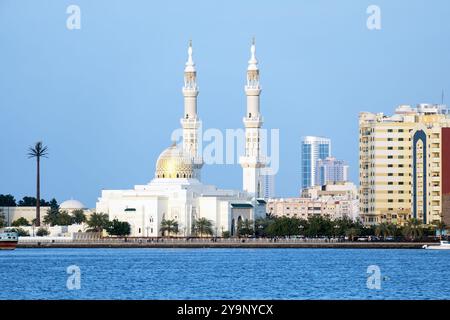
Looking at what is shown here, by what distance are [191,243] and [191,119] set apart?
14.0m

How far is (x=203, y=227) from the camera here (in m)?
119

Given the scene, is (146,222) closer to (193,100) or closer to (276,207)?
(193,100)

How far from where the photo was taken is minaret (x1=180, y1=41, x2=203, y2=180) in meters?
121

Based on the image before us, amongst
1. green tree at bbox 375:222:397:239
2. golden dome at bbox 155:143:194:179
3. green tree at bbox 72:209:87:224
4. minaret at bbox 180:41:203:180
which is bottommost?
green tree at bbox 375:222:397:239

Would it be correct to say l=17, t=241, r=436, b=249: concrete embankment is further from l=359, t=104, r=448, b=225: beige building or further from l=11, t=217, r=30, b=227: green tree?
l=359, t=104, r=448, b=225: beige building

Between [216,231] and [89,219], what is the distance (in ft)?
38.5

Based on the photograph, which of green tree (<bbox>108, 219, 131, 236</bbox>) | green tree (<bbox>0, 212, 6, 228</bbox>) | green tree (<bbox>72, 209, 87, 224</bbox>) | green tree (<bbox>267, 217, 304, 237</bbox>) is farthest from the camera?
→ green tree (<bbox>72, 209, 87, 224</bbox>)

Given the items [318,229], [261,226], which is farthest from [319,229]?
[261,226]

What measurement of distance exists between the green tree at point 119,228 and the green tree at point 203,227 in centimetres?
618

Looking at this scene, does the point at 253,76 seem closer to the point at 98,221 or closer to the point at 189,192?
the point at 189,192

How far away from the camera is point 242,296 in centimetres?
3997

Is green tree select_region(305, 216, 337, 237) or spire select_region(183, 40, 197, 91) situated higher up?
spire select_region(183, 40, 197, 91)


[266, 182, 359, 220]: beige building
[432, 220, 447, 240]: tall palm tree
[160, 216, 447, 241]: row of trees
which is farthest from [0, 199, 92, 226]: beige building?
[266, 182, 359, 220]: beige building
